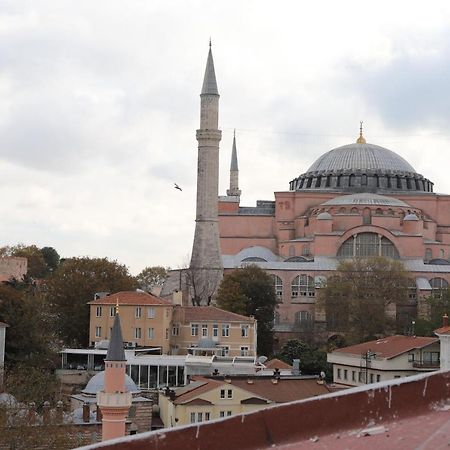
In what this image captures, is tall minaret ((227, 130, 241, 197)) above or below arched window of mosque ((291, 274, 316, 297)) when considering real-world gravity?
above

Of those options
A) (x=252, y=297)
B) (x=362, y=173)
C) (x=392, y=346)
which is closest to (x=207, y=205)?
(x=252, y=297)

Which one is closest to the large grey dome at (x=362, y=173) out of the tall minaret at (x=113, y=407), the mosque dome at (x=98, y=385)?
the mosque dome at (x=98, y=385)

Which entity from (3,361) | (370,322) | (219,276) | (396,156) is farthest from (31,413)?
(396,156)

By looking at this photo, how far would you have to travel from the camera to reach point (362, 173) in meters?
69.8

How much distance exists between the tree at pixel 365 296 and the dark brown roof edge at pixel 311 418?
1853 inches

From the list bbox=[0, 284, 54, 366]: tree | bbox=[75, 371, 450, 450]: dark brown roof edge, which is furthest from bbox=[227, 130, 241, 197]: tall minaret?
bbox=[75, 371, 450, 450]: dark brown roof edge

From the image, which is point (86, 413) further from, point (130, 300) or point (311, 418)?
point (311, 418)

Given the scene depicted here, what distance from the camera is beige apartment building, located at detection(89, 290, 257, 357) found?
42219 mm

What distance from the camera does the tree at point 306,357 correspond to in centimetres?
3991

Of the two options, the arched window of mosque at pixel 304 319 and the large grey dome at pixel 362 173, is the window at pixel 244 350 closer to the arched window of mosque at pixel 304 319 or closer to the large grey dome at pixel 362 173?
the arched window of mosque at pixel 304 319

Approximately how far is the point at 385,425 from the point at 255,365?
33884 mm

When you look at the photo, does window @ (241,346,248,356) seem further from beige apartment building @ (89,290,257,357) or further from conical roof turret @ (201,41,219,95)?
conical roof turret @ (201,41,219,95)

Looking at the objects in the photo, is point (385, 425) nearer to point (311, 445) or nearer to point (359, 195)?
point (311, 445)

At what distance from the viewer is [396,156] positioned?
72.9 metres
